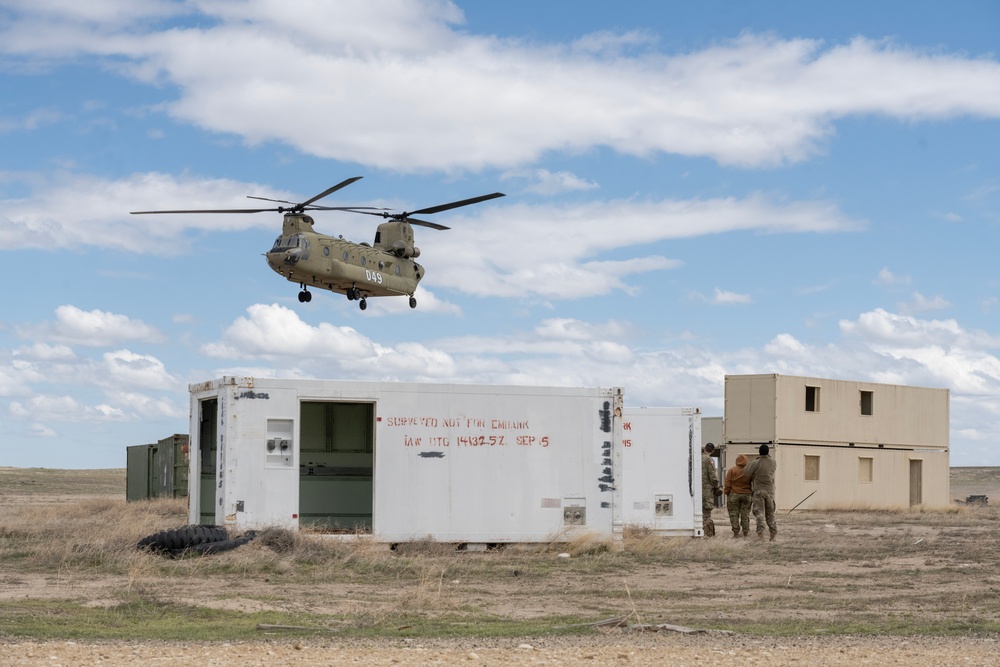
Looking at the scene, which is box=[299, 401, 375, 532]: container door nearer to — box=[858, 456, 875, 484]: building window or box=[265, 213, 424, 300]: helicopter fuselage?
box=[265, 213, 424, 300]: helicopter fuselage

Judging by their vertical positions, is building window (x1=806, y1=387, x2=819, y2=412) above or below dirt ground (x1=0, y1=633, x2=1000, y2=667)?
above

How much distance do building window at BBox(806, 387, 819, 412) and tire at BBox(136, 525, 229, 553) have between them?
2105 centimetres

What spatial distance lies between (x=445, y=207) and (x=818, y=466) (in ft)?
39.1

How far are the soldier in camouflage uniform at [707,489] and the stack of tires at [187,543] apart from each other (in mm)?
8401

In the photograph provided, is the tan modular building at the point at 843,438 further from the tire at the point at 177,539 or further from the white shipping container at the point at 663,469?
the tire at the point at 177,539

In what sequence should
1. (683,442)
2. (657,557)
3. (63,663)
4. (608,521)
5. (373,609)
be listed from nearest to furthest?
(63,663) < (373,609) < (657,557) < (608,521) < (683,442)

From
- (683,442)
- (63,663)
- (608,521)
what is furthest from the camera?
(683,442)

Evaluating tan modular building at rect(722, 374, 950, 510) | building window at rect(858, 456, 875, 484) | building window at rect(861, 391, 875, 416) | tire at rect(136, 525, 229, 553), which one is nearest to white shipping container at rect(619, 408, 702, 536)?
tire at rect(136, 525, 229, 553)

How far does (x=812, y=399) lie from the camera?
34531 millimetres

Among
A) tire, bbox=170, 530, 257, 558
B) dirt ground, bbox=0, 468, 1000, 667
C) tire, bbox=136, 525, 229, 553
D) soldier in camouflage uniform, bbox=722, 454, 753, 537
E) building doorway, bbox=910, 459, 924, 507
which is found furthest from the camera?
building doorway, bbox=910, 459, 924, 507

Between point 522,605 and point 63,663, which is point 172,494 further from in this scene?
point 63,663

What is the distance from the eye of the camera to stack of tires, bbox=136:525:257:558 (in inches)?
643

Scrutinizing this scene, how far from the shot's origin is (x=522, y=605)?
12.9 meters

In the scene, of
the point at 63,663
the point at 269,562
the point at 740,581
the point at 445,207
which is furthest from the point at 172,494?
the point at 63,663
